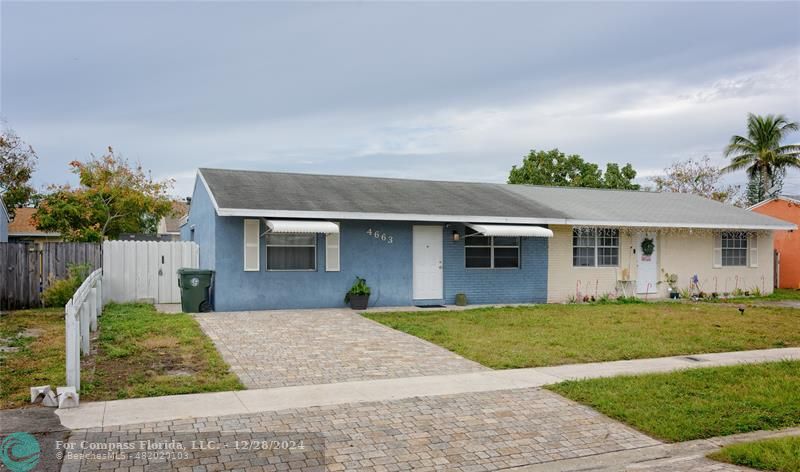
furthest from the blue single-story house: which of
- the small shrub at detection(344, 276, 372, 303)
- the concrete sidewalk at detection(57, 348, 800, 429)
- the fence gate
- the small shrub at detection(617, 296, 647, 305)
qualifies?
the concrete sidewalk at detection(57, 348, 800, 429)

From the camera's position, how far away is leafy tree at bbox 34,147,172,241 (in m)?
31.0

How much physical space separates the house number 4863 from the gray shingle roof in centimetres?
66

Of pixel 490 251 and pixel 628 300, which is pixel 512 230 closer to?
pixel 490 251

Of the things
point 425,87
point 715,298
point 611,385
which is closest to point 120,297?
point 425,87

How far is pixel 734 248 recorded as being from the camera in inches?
874

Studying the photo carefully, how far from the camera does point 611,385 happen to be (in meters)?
8.06

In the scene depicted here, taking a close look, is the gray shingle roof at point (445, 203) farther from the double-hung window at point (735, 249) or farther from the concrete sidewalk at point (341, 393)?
the concrete sidewalk at point (341, 393)

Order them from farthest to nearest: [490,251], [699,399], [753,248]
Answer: [753,248], [490,251], [699,399]

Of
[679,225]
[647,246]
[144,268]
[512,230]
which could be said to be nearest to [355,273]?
[512,230]

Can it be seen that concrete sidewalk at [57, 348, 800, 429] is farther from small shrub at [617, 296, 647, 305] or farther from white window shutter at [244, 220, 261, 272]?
small shrub at [617, 296, 647, 305]

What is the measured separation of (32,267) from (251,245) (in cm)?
595

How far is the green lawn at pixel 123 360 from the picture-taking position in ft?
24.8

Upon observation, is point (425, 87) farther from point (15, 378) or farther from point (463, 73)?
point (15, 378)

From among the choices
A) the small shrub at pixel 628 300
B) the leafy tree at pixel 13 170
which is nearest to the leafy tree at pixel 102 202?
the leafy tree at pixel 13 170
